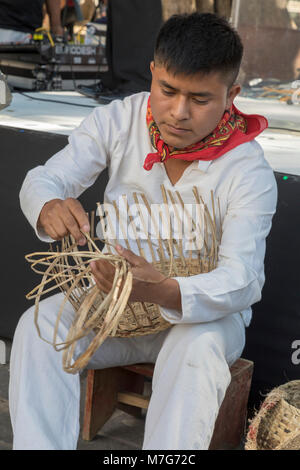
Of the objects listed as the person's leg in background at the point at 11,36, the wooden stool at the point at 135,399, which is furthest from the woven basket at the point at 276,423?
the person's leg in background at the point at 11,36

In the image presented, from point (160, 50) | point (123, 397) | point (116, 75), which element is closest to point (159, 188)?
point (160, 50)

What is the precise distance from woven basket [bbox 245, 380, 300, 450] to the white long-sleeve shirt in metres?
0.22

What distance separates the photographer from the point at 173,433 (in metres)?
1.37

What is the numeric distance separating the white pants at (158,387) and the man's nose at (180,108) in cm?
48

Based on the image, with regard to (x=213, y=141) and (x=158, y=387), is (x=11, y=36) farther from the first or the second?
(x=158, y=387)

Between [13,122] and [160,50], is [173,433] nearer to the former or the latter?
[160,50]

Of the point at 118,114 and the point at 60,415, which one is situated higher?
the point at 118,114

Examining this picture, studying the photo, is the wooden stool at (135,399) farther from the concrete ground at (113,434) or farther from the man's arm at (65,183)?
the man's arm at (65,183)

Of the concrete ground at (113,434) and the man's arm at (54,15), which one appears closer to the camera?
the concrete ground at (113,434)

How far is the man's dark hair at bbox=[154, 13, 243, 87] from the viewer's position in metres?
1.53

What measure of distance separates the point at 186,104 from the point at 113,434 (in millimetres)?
1082

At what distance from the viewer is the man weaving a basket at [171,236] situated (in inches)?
55.7

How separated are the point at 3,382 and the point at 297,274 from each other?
43.2 inches
